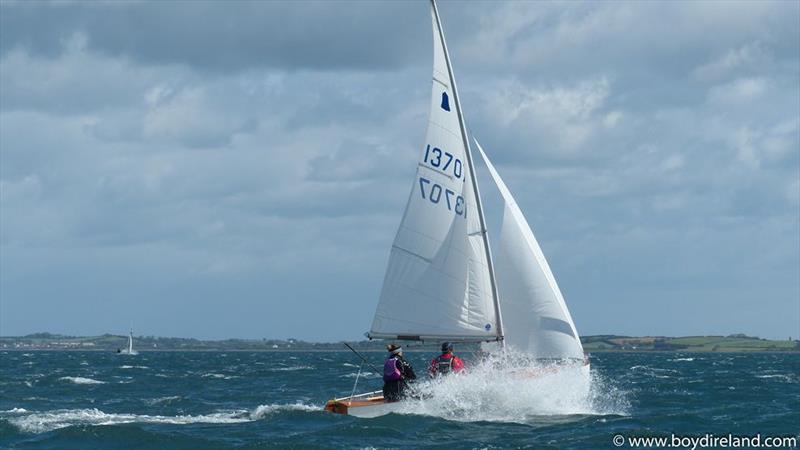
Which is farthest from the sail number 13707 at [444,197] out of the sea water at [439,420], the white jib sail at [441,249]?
the sea water at [439,420]

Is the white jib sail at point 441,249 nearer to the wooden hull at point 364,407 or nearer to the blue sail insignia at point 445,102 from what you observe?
the blue sail insignia at point 445,102

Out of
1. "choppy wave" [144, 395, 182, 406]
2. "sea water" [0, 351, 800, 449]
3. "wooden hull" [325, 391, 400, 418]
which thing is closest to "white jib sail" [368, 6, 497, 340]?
"sea water" [0, 351, 800, 449]

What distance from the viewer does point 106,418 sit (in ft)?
114

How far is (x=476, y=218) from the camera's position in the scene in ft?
109

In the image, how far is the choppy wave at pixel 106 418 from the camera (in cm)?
3275

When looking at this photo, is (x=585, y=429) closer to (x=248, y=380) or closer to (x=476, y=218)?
(x=476, y=218)

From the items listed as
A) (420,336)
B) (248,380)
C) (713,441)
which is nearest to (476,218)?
(420,336)

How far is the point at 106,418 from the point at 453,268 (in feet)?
36.1

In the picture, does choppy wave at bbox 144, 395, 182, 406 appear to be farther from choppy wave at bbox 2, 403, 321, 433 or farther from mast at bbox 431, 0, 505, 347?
mast at bbox 431, 0, 505, 347

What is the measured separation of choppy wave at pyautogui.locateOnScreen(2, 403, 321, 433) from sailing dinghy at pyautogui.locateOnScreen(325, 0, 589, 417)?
3.48 metres

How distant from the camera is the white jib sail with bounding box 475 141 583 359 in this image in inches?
1292

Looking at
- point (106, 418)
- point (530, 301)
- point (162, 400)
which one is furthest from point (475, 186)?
point (162, 400)

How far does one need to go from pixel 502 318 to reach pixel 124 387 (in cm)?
2756

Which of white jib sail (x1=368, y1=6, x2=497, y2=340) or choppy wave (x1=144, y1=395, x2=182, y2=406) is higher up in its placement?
white jib sail (x1=368, y1=6, x2=497, y2=340)
